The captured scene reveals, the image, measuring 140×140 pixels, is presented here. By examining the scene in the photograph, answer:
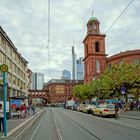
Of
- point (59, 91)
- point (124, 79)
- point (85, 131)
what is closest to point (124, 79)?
point (124, 79)

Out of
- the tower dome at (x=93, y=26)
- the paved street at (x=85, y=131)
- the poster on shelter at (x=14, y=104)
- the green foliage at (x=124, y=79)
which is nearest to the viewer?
the paved street at (x=85, y=131)

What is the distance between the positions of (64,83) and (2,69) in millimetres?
156027

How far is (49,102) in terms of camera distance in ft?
573

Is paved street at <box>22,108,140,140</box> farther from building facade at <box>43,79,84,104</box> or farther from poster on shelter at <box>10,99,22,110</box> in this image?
building facade at <box>43,79,84,104</box>

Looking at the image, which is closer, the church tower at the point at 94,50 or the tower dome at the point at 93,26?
the church tower at the point at 94,50

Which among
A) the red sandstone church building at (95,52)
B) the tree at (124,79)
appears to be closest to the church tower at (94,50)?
the red sandstone church building at (95,52)

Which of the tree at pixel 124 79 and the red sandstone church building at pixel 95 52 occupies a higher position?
the red sandstone church building at pixel 95 52

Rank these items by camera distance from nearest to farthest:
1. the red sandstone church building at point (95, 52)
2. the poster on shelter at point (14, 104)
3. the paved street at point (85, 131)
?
1. the paved street at point (85, 131)
2. the poster on shelter at point (14, 104)
3. the red sandstone church building at point (95, 52)

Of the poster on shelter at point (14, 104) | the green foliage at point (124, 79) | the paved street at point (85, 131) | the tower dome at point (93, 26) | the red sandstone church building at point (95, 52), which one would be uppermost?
the tower dome at point (93, 26)

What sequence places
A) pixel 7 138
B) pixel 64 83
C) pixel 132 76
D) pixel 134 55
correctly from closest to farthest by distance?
pixel 7 138
pixel 132 76
pixel 134 55
pixel 64 83

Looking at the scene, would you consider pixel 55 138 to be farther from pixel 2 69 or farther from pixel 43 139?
pixel 2 69

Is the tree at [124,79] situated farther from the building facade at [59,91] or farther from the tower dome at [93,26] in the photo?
the building facade at [59,91]

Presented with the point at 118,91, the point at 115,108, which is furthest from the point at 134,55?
the point at 115,108

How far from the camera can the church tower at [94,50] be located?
12875 cm
